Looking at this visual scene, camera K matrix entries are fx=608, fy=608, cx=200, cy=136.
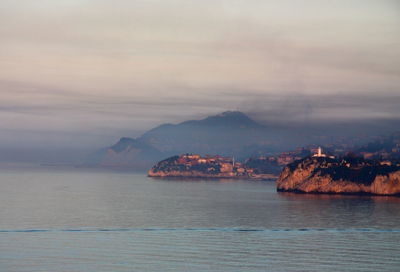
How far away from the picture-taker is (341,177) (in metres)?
167

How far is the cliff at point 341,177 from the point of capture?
508 ft

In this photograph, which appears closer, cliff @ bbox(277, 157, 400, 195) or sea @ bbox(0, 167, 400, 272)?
sea @ bbox(0, 167, 400, 272)

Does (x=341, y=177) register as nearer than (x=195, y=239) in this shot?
No

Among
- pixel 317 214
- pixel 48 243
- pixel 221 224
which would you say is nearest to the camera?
pixel 48 243

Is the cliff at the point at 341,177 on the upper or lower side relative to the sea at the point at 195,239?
upper

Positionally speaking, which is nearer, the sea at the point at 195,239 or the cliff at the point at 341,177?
the sea at the point at 195,239

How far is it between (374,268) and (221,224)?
33174 millimetres

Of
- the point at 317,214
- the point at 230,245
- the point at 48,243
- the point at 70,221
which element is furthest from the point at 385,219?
the point at 48,243

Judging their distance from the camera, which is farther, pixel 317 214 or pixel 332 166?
pixel 332 166

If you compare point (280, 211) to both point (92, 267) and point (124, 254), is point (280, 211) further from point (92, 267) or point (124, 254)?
point (92, 267)

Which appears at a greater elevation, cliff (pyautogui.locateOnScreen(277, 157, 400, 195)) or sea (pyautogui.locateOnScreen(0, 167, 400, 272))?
cliff (pyautogui.locateOnScreen(277, 157, 400, 195))

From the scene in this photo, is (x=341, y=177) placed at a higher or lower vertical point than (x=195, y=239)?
higher

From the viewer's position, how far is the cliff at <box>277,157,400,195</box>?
15488 cm

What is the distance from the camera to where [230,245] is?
196 feet
